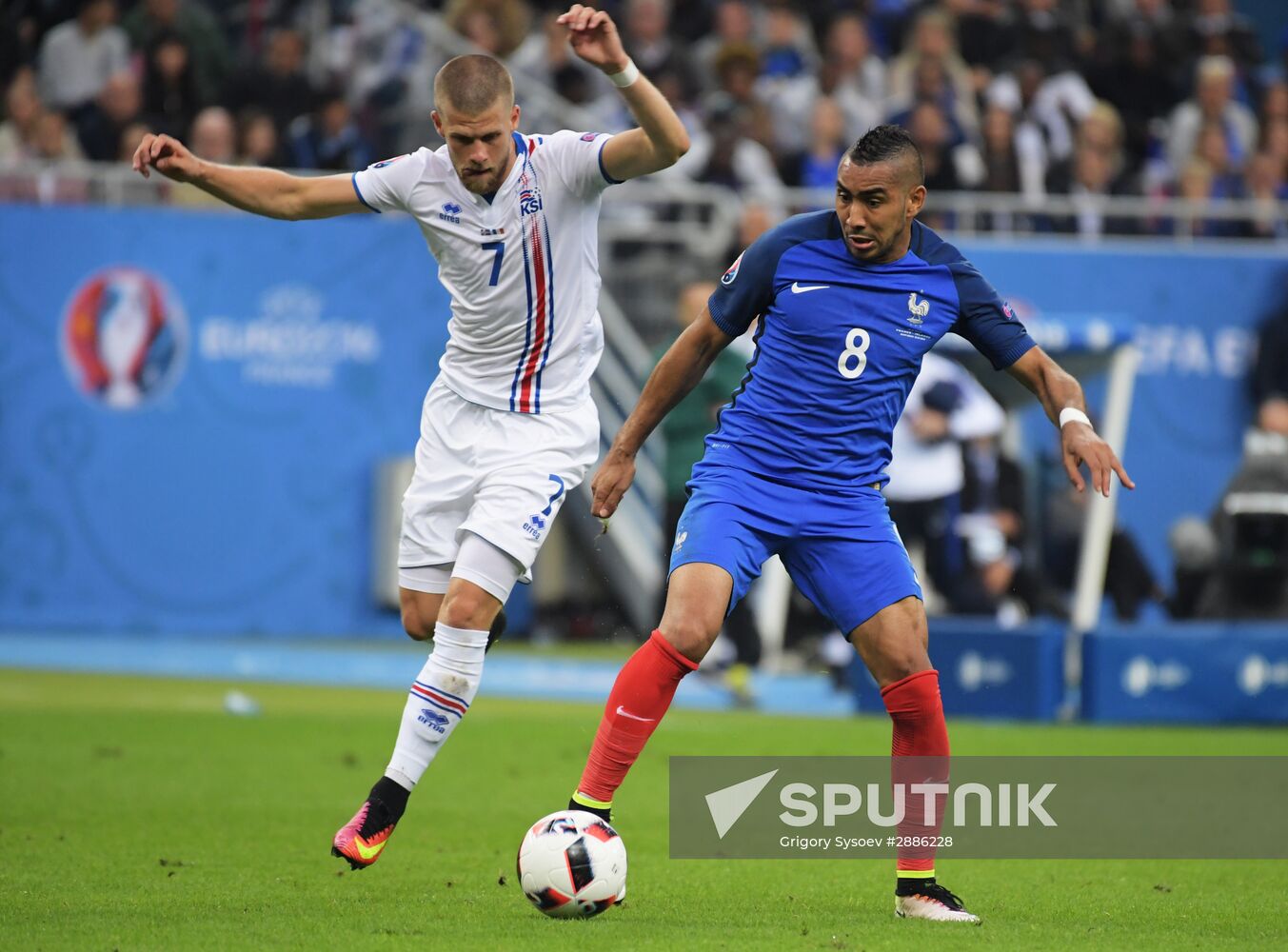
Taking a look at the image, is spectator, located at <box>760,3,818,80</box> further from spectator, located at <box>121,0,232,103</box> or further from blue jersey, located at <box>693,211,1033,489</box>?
blue jersey, located at <box>693,211,1033,489</box>

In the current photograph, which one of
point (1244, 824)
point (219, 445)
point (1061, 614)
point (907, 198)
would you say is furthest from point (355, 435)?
point (907, 198)

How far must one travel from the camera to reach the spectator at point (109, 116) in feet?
57.9

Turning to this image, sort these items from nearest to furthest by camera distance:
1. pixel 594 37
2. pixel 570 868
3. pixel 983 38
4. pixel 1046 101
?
1. pixel 570 868
2. pixel 594 37
3. pixel 1046 101
4. pixel 983 38

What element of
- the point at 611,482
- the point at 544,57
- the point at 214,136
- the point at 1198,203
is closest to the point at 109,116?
the point at 214,136

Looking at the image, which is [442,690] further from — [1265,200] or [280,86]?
[1265,200]

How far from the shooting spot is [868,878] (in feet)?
24.6

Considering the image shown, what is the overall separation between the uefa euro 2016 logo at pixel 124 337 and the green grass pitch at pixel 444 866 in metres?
6.13

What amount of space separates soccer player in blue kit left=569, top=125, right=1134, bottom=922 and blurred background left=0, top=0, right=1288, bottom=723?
372 inches

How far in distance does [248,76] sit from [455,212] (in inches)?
466

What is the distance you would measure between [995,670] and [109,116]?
966 cm

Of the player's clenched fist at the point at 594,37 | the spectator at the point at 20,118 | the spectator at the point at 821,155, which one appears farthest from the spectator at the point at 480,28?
the player's clenched fist at the point at 594,37

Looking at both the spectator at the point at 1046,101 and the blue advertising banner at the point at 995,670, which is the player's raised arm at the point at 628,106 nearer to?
the blue advertising banner at the point at 995,670

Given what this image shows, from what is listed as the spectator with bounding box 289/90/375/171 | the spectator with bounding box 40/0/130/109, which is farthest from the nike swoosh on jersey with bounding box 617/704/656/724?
the spectator with bounding box 40/0/130/109

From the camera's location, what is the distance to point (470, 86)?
22.8ft
